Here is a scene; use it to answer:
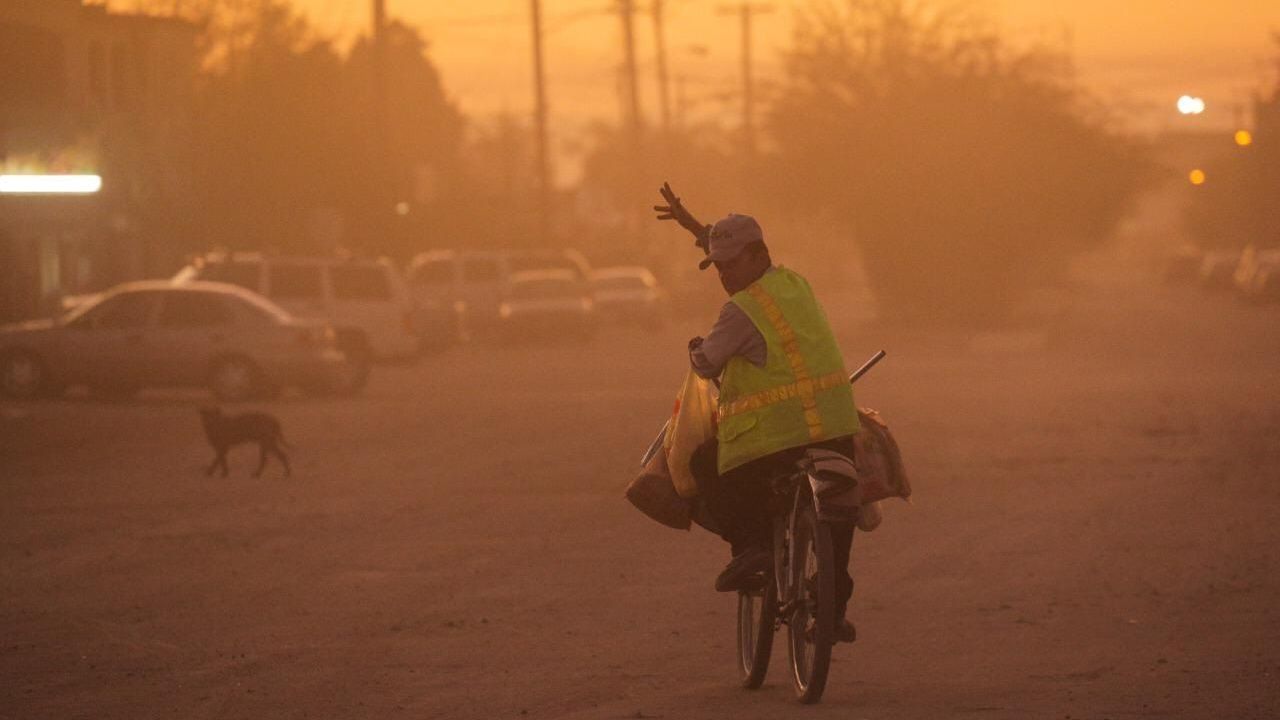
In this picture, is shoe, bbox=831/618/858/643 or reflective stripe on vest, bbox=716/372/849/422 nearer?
shoe, bbox=831/618/858/643

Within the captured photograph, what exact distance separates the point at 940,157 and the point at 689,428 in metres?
45.1

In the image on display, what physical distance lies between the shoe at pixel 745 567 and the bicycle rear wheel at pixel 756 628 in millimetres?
48

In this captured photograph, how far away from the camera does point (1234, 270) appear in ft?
270

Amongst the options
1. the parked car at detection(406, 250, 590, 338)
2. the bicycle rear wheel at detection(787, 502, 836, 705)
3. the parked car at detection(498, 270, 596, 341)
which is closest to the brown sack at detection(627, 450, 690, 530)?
the bicycle rear wheel at detection(787, 502, 836, 705)

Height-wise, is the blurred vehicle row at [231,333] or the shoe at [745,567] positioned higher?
the blurred vehicle row at [231,333]

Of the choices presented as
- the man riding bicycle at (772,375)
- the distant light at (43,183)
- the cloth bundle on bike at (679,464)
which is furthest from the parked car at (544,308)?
the man riding bicycle at (772,375)

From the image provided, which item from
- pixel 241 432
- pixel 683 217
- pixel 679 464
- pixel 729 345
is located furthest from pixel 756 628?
pixel 241 432

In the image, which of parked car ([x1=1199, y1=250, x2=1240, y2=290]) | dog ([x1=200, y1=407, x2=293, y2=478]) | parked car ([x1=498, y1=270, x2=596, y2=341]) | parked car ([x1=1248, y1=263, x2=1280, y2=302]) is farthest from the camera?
parked car ([x1=1199, y1=250, x2=1240, y2=290])

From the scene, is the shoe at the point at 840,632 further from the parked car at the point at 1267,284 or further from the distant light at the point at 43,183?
the parked car at the point at 1267,284

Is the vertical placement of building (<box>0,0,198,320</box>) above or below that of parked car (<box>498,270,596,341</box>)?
above

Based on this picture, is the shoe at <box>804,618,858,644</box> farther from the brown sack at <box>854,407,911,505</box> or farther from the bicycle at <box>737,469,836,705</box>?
the brown sack at <box>854,407,911,505</box>

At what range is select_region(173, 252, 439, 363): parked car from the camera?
1266 inches

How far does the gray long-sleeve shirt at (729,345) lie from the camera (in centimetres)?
787

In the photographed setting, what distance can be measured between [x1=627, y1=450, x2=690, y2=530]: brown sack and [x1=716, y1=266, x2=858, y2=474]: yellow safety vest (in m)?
0.41
